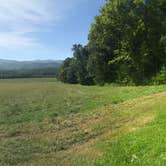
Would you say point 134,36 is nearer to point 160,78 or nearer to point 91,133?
point 160,78

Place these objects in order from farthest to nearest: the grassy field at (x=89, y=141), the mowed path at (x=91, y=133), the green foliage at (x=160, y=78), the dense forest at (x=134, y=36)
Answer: the dense forest at (x=134, y=36)
the green foliage at (x=160, y=78)
the mowed path at (x=91, y=133)
the grassy field at (x=89, y=141)

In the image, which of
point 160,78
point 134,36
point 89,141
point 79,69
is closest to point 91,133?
point 89,141

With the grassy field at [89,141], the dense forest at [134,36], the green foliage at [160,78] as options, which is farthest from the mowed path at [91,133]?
the dense forest at [134,36]

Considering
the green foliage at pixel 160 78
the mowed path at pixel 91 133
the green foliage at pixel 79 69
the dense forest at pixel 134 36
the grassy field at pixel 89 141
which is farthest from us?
the green foliage at pixel 79 69

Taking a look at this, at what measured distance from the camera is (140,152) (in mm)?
8414

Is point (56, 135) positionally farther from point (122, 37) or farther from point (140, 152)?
point (122, 37)

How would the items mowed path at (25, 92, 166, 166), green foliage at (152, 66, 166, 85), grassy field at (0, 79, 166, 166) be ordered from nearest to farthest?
grassy field at (0, 79, 166, 166) → mowed path at (25, 92, 166, 166) → green foliage at (152, 66, 166, 85)

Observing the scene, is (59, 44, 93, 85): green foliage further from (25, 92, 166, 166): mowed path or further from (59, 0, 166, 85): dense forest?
(25, 92, 166, 166): mowed path

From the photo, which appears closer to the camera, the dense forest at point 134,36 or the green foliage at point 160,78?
the green foliage at point 160,78

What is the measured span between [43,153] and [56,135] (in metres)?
2.39

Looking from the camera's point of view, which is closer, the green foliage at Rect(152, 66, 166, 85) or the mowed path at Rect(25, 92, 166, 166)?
the mowed path at Rect(25, 92, 166, 166)

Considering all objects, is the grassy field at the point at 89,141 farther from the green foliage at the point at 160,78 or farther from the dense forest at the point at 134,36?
the dense forest at the point at 134,36

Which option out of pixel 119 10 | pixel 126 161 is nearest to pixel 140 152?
pixel 126 161

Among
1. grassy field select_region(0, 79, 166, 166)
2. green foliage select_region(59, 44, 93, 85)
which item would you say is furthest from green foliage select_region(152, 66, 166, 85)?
grassy field select_region(0, 79, 166, 166)
